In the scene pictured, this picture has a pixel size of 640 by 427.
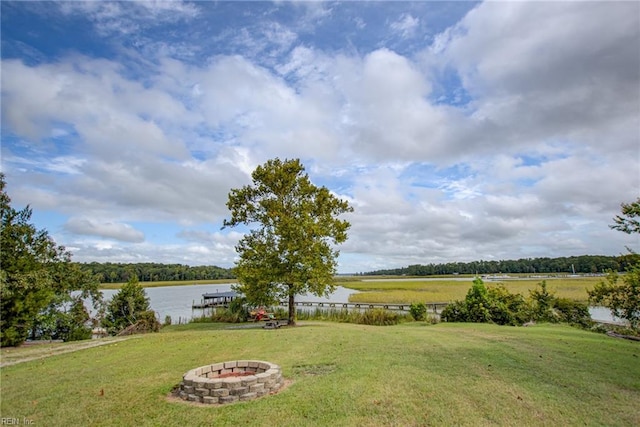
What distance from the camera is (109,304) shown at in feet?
73.9

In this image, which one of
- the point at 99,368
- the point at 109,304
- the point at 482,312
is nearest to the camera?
the point at 99,368

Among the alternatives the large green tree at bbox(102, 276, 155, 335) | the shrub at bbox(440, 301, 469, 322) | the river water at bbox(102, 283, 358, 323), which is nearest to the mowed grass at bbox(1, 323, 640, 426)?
the shrub at bbox(440, 301, 469, 322)

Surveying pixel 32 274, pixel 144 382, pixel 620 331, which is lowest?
pixel 620 331

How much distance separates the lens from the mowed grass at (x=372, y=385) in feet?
17.5

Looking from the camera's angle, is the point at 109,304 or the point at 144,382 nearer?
the point at 144,382

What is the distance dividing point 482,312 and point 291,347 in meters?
12.1

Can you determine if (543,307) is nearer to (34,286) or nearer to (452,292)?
(34,286)

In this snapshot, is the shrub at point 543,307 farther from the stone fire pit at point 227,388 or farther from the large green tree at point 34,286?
the large green tree at point 34,286

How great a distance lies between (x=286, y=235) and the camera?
18406 millimetres

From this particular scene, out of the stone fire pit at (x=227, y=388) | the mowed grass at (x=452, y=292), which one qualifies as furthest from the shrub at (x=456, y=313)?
the stone fire pit at (x=227, y=388)

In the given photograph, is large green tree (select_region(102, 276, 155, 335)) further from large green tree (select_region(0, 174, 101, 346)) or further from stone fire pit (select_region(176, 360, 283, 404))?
stone fire pit (select_region(176, 360, 283, 404))

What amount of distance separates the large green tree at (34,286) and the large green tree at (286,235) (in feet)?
28.3

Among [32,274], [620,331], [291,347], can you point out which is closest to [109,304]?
[32,274]

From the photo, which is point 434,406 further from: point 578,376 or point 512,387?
point 578,376
